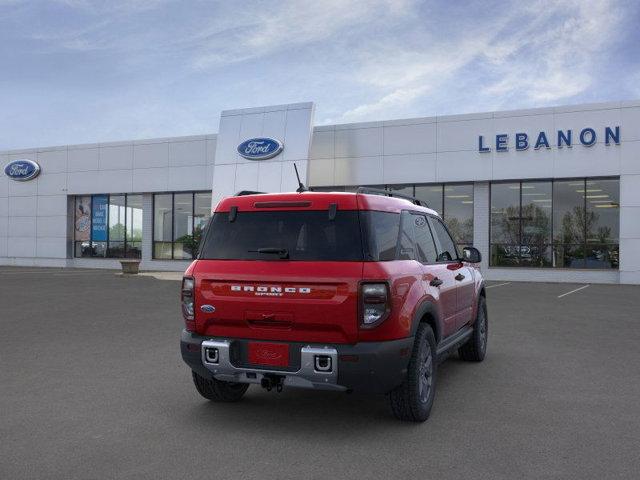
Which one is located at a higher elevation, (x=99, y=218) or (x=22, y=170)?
(x=22, y=170)

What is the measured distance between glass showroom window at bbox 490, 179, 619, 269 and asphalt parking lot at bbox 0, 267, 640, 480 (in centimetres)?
1533

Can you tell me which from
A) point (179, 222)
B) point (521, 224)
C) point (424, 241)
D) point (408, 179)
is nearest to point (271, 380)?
point (424, 241)

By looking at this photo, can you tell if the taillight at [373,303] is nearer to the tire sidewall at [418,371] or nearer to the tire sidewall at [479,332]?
the tire sidewall at [418,371]

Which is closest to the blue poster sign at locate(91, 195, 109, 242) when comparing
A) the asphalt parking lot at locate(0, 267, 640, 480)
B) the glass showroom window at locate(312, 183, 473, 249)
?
the glass showroom window at locate(312, 183, 473, 249)

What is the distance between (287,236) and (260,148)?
2198 centimetres

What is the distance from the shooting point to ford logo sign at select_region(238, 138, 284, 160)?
85.3 ft

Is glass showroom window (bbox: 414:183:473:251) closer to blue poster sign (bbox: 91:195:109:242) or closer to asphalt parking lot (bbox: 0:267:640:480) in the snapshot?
asphalt parking lot (bbox: 0:267:640:480)

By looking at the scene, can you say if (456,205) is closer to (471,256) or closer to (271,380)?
(471,256)

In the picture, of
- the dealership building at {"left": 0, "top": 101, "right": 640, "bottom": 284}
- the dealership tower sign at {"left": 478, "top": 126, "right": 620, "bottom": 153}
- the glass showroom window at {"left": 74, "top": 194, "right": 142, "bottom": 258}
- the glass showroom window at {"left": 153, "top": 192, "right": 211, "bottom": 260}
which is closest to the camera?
the dealership tower sign at {"left": 478, "top": 126, "right": 620, "bottom": 153}

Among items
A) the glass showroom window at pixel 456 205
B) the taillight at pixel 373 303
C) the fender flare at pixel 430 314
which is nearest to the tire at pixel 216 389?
Result: the taillight at pixel 373 303

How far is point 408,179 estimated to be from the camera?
25.7 m

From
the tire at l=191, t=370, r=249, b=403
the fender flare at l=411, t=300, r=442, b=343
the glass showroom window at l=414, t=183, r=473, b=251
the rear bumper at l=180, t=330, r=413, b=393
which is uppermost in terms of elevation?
the glass showroom window at l=414, t=183, r=473, b=251

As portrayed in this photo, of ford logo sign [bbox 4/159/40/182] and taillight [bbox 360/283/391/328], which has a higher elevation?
ford logo sign [bbox 4/159/40/182]

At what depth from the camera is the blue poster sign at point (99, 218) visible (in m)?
32.2
